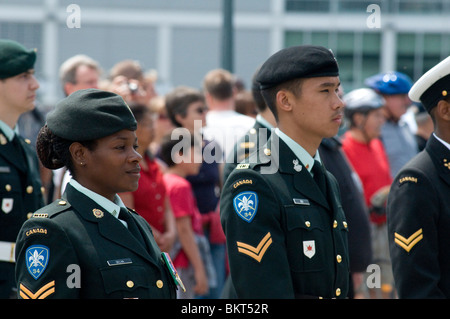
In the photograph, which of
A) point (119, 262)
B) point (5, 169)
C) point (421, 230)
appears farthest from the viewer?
point (5, 169)

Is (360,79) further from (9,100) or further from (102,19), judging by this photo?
(9,100)

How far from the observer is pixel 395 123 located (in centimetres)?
761

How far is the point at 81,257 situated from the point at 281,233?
0.83 metres

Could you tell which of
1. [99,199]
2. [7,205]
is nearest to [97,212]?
[99,199]

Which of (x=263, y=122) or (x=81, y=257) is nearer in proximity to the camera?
(x=81, y=257)

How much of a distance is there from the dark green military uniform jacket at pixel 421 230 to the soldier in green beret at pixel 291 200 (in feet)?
0.80

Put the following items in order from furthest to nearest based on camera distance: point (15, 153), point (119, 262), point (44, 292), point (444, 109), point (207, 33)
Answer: point (207, 33)
point (15, 153)
point (444, 109)
point (119, 262)
point (44, 292)

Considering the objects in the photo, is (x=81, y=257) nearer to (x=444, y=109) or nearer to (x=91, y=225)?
(x=91, y=225)

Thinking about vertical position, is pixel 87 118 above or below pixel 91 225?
above

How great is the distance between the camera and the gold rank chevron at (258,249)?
3076mm

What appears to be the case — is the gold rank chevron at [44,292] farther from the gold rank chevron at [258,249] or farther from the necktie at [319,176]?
the necktie at [319,176]

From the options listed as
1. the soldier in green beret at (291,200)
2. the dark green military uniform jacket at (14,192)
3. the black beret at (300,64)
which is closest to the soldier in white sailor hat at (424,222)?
the soldier in green beret at (291,200)

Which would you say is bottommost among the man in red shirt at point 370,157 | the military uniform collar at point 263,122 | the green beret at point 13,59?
the man in red shirt at point 370,157
